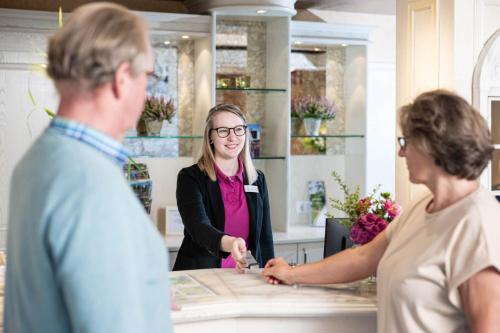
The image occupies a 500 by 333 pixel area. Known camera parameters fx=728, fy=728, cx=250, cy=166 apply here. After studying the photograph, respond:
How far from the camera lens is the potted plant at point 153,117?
4598mm

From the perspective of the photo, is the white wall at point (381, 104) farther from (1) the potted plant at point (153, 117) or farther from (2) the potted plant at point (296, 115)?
(1) the potted plant at point (153, 117)

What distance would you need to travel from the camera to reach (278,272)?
2.41 meters

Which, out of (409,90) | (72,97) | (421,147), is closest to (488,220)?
(421,147)

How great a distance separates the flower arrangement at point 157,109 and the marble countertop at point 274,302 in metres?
2.34

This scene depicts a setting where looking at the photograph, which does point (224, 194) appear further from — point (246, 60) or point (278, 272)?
point (246, 60)

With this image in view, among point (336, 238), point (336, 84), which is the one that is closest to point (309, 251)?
point (336, 84)

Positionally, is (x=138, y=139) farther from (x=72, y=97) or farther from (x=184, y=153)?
(x=72, y=97)

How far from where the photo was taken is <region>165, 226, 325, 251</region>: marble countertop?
4465mm

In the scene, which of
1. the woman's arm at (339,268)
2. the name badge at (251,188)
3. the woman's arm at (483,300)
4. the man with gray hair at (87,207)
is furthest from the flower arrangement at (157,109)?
the man with gray hair at (87,207)

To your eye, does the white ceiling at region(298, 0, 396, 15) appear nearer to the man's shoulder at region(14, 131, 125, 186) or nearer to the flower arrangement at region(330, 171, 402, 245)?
the flower arrangement at region(330, 171, 402, 245)

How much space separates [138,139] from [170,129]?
22cm

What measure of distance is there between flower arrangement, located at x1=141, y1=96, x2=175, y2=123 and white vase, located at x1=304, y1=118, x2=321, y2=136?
3.12 ft

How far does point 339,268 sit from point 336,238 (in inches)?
23.2

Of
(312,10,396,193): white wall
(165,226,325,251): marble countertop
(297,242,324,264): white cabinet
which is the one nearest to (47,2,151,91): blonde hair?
(165,226,325,251): marble countertop
